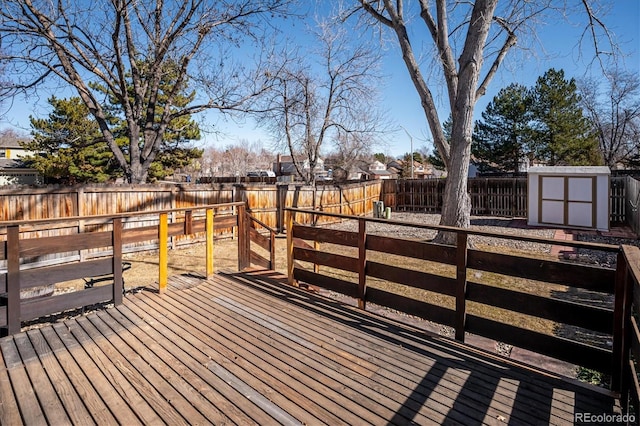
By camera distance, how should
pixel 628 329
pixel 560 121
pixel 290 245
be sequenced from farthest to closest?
pixel 560 121 → pixel 290 245 → pixel 628 329

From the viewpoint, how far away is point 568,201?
1167 centimetres

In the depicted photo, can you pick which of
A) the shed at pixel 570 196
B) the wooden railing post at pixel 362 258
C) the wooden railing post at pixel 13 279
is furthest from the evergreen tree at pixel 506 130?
the wooden railing post at pixel 13 279

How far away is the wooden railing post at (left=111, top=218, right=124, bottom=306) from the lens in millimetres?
3775

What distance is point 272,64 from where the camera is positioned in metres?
11.3

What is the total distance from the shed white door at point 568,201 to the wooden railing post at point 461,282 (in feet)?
36.1

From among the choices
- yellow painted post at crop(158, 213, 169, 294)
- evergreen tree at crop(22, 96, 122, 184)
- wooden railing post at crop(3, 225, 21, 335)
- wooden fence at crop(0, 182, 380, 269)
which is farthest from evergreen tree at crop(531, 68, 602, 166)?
wooden railing post at crop(3, 225, 21, 335)

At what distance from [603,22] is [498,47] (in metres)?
2.32

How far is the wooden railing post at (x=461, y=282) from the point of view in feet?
9.78

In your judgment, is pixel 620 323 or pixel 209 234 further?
pixel 209 234

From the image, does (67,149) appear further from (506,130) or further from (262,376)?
(506,130)

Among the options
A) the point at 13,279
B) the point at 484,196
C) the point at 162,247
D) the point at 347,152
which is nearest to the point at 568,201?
the point at 484,196

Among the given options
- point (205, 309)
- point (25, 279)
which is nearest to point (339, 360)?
point (205, 309)

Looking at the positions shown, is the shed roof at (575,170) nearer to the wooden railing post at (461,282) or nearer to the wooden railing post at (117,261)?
the wooden railing post at (461,282)

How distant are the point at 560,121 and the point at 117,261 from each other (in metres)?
23.3
